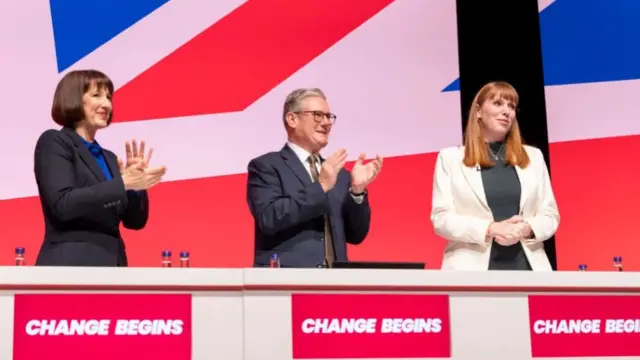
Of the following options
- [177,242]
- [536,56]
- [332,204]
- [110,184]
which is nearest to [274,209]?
[332,204]

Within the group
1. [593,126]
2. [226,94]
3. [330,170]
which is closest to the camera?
[330,170]

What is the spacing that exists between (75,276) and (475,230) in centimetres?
144

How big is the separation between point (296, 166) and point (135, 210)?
0.61 metres

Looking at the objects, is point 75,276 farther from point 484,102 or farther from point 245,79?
point 245,79

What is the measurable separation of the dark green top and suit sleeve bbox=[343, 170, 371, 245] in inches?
17.5

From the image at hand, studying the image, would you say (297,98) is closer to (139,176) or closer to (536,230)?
(139,176)

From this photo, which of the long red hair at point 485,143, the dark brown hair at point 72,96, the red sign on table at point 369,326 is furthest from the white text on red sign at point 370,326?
the dark brown hair at point 72,96

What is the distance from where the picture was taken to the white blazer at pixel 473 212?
3332 mm

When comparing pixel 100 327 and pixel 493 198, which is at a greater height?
pixel 493 198

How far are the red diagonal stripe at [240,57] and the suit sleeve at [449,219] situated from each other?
1.36 metres

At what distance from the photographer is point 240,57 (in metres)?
4.60

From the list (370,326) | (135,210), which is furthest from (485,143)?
(135,210)

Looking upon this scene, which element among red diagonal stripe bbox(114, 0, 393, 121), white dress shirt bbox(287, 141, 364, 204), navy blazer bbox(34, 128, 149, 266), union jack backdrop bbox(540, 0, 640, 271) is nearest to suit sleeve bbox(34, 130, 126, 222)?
navy blazer bbox(34, 128, 149, 266)

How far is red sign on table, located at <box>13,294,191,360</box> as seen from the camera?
7.83 feet
